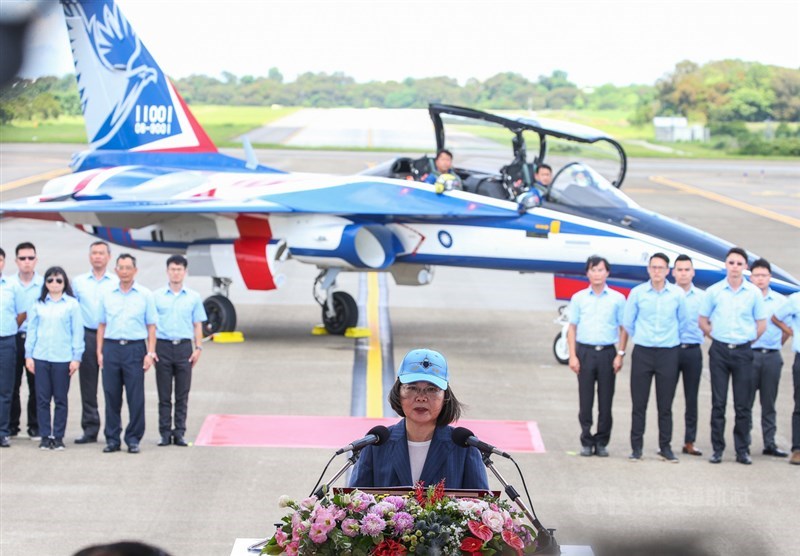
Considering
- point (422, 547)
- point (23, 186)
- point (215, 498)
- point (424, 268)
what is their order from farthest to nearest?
1. point (23, 186)
2. point (424, 268)
3. point (215, 498)
4. point (422, 547)

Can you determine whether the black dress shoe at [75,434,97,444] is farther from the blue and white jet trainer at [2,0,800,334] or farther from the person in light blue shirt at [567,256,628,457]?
the blue and white jet trainer at [2,0,800,334]

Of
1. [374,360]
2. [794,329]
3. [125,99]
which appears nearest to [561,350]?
[374,360]

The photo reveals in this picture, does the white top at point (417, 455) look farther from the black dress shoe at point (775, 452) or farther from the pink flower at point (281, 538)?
the black dress shoe at point (775, 452)

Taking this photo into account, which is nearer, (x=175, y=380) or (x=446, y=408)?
(x=446, y=408)

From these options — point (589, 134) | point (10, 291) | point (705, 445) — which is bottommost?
point (705, 445)

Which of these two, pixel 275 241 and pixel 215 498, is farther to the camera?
pixel 275 241

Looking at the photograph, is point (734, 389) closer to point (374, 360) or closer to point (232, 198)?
point (374, 360)

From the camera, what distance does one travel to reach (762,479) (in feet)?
34.6

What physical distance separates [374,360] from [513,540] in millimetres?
11922

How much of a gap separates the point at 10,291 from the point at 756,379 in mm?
6833

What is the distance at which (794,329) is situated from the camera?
11.5m

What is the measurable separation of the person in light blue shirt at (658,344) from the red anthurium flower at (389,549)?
7.81 m

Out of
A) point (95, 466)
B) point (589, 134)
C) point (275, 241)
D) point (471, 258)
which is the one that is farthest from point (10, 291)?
point (589, 134)

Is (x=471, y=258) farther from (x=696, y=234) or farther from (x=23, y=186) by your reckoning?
(x=23, y=186)
